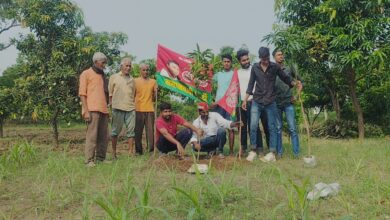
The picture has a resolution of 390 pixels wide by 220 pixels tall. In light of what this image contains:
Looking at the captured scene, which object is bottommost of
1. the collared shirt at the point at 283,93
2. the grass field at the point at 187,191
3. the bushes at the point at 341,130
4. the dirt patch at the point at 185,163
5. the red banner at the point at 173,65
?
the grass field at the point at 187,191

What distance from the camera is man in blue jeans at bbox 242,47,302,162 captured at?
586cm

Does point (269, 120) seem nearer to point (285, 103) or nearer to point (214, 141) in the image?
point (285, 103)

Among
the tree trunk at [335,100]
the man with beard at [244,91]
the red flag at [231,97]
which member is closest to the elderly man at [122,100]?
the red flag at [231,97]

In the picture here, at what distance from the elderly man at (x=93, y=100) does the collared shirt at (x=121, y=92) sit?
50 centimetres

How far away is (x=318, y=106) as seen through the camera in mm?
13500

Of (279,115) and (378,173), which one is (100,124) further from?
(378,173)

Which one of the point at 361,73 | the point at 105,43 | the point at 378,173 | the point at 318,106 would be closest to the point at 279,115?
the point at 378,173

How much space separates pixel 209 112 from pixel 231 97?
0.39m

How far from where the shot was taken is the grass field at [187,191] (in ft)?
10.6

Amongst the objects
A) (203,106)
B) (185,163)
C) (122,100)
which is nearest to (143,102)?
(122,100)

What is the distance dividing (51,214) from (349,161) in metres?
3.91

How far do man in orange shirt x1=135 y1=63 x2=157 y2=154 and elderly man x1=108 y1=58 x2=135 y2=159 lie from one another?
11.9 inches

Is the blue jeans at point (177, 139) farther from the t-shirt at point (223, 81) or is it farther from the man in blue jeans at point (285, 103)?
the man in blue jeans at point (285, 103)

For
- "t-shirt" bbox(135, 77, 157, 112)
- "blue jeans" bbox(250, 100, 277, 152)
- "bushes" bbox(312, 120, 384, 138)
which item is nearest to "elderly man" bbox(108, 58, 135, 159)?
"t-shirt" bbox(135, 77, 157, 112)
